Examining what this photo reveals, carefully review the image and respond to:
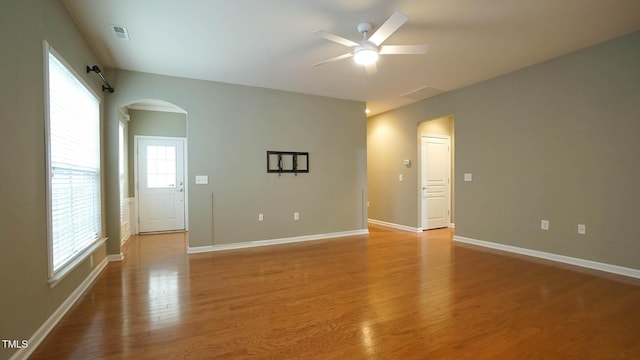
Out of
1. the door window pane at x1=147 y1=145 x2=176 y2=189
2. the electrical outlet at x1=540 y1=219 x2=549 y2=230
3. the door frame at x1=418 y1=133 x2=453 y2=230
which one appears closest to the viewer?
the electrical outlet at x1=540 y1=219 x2=549 y2=230

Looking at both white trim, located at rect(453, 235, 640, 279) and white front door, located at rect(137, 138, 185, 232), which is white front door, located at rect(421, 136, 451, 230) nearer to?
white trim, located at rect(453, 235, 640, 279)

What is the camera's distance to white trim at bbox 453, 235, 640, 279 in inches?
128

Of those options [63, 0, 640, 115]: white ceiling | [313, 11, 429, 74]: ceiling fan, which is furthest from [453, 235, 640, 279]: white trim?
[313, 11, 429, 74]: ceiling fan

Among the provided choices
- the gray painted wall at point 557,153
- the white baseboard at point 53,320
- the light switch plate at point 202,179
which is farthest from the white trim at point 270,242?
the gray painted wall at point 557,153

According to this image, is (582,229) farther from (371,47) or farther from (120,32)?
(120,32)

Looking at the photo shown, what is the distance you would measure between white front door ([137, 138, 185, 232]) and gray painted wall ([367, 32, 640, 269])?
5.56 meters

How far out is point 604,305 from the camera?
2.51 m

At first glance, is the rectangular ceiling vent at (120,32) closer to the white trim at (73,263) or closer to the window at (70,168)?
the window at (70,168)

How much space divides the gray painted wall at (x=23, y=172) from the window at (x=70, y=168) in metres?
0.13

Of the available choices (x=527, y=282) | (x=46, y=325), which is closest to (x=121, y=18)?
(x=46, y=325)

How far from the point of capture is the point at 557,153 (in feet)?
12.6

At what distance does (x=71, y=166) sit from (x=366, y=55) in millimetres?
3144

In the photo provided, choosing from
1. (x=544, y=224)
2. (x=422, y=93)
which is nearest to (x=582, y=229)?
(x=544, y=224)

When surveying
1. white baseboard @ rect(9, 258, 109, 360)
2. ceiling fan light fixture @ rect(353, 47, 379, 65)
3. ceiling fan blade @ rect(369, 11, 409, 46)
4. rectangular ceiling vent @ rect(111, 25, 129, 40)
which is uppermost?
rectangular ceiling vent @ rect(111, 25, 129, 40)
